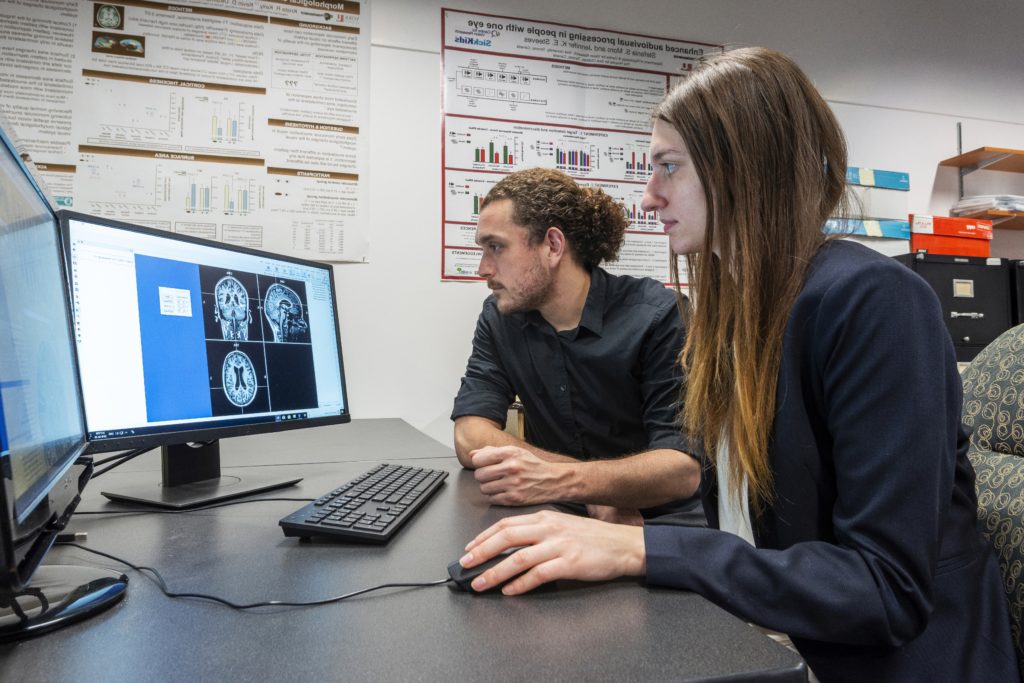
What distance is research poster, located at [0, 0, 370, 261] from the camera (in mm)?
1935

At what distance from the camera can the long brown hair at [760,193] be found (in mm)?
721

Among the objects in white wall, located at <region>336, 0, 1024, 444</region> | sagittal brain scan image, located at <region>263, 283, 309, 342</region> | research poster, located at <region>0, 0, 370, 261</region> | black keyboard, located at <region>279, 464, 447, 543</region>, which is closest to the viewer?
black keyboard, located at <region>279, 464, 447, 543</region>

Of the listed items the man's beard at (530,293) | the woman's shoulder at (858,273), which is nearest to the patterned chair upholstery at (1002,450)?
the woman's shoulder at (858,273)

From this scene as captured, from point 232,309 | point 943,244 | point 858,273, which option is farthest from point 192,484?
point 943,244

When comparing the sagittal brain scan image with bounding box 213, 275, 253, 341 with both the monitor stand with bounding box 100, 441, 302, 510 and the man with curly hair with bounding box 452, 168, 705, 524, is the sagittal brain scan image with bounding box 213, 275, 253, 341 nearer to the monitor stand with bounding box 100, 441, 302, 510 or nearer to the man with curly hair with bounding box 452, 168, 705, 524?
the monitor stand with bounding box 100, 441, 302, 510

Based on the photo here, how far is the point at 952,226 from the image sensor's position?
2.76 meters

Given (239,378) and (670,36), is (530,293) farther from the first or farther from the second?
(670,36)

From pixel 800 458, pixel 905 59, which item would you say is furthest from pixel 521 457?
pixel 905 59

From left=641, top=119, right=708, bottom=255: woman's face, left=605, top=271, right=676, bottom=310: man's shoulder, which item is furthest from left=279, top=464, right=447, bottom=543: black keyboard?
left=605, top=271, right=676, bottom=310: man's shoulder

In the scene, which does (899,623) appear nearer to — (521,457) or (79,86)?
(521,457)

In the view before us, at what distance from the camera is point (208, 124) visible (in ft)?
6.71

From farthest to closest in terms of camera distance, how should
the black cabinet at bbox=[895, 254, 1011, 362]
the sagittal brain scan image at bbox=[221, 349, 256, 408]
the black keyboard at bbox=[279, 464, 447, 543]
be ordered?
the black cabinet at bbox=[895, 254, 1011, 362] < the sagittal brain scan image at bbox=[221, 349, 256, 408] < the black keyboard at bbox=[279, 464, 447, 543]

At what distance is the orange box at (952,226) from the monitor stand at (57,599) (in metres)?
3.13

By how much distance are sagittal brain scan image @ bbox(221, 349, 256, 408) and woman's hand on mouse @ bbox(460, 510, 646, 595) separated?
574 mm
